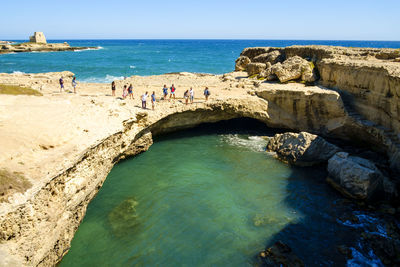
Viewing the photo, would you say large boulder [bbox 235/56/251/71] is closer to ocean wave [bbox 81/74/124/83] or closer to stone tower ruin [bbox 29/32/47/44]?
ocean wave [bbox 81/74/124/83]

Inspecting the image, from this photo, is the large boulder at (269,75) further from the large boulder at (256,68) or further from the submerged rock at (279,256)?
the submerged rock at (279,256)

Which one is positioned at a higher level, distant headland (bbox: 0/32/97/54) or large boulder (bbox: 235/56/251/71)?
distant headland (bbox: 0/32/97/54)

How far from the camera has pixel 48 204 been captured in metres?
9.28

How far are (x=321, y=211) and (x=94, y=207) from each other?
11.1 meters

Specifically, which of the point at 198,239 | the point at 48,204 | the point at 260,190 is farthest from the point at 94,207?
the point at 260,190

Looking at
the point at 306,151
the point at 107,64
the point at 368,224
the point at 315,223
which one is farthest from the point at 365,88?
the point at 107,64

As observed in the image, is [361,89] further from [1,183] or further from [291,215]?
[1,183]

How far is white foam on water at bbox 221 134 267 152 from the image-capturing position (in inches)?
798

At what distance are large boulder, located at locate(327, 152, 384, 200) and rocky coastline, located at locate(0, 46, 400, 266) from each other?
49 millimetres

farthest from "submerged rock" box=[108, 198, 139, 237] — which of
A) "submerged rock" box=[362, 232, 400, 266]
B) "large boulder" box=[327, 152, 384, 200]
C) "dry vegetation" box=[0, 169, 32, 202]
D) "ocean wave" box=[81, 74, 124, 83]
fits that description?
A: "ocean wave" box=[81, 74, 124, 83]

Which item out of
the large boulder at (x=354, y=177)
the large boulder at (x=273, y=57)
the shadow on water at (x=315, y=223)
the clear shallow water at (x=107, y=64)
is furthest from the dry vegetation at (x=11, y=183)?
the clear shallow water at (x=107, y=64)

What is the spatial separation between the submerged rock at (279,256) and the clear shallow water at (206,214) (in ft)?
1.37

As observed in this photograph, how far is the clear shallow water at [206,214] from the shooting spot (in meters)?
10.7

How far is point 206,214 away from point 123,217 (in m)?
3.84
